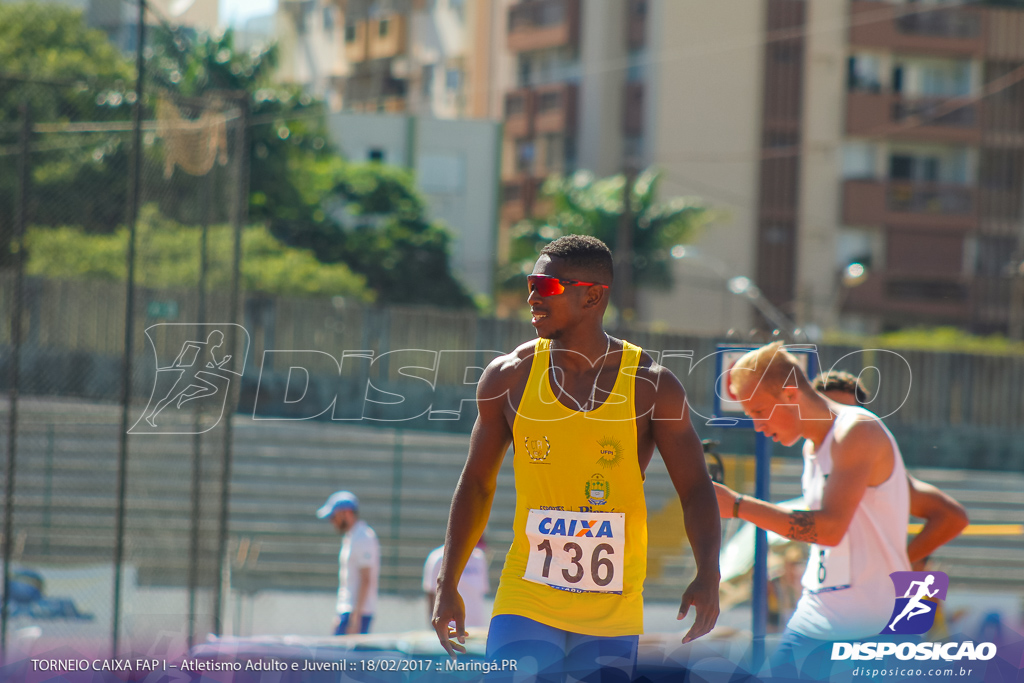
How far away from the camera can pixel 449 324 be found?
20875mm

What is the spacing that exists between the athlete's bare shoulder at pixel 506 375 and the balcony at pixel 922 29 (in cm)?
4047

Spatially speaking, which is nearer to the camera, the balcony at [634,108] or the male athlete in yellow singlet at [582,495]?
the male athlete in yellow singlet at [582,495]

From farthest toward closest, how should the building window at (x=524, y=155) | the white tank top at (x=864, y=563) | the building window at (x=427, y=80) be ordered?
the building window at (x=427, y=80), the building window at (x=524, y=155), the white tank top at (x=864, y=563)

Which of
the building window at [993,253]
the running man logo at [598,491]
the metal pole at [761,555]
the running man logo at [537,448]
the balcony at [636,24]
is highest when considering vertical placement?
the balcony at [636,24]

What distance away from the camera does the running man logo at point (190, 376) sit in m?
8.71

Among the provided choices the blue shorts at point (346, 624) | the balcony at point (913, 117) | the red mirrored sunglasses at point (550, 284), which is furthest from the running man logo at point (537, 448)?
the balcony at point (913, 117)

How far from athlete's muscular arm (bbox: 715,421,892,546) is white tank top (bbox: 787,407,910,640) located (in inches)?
3.3

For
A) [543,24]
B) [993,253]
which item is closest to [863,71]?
[993,253]

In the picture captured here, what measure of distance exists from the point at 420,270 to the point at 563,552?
98.2 ft

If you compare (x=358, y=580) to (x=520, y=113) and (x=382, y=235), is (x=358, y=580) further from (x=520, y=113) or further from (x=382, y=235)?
(x=520, y=113)

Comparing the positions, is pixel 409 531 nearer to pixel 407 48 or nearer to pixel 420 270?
pixel 420 270

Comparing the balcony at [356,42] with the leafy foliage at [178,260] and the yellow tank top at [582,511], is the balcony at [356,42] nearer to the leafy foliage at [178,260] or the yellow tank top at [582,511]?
the leafy foliage at [178,260]

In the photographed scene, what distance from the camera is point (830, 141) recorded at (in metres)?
41.2

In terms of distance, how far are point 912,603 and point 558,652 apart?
5.64ft
